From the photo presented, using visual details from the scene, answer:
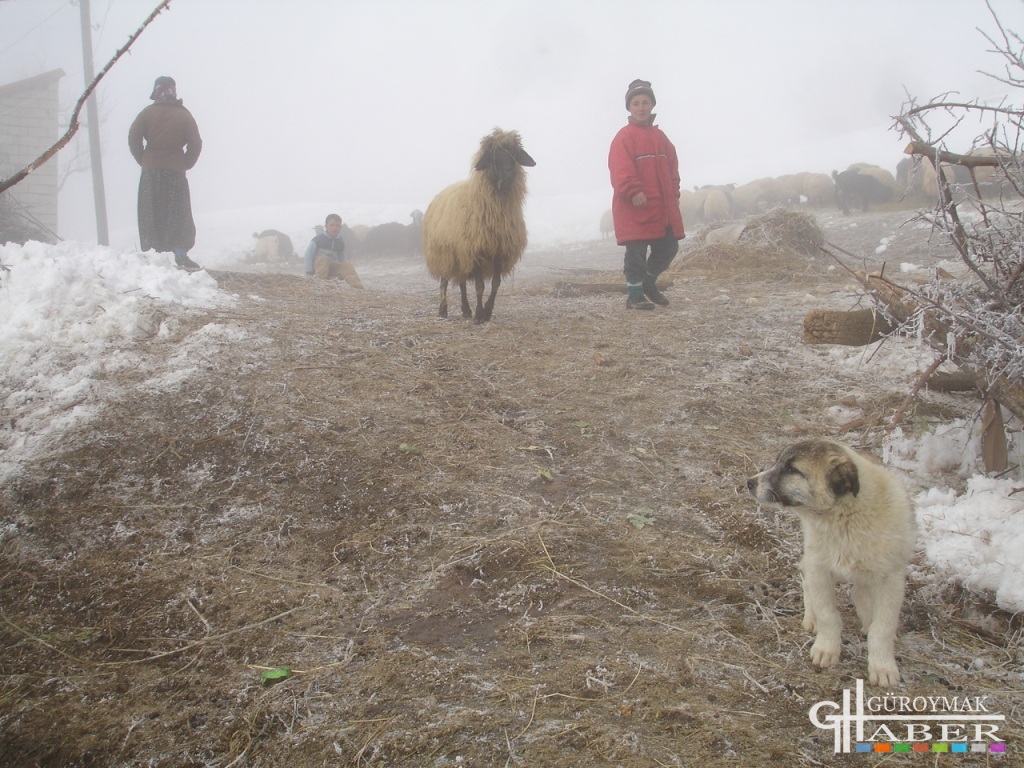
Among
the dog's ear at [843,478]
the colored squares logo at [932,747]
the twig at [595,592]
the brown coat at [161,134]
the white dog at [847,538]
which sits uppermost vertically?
the brown coat at [161,134]

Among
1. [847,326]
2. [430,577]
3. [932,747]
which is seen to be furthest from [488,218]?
[932,747]

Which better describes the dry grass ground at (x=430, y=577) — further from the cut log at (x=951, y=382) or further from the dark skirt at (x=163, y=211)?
the dark skirt at (x=163, y=211)

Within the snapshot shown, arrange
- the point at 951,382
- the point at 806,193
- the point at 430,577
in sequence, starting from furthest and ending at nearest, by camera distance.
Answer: the point at 806,193 → the point at 951,382 → the point at 430,577

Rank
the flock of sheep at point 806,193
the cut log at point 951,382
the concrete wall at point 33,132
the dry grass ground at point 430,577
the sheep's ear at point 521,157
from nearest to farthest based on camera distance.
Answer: the dry grass ground at point 430,577, the cut log at point 951,382, the sheep's ear at point 521,157, the flock of sheep at point 806,193, the concrete wall at point 33,132

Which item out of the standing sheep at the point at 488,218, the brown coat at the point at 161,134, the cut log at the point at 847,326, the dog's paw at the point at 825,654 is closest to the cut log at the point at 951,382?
the cut log at the point at 847,326

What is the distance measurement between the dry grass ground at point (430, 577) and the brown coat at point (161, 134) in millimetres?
3624

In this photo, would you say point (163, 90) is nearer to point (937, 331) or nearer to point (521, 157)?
point (521, 157)

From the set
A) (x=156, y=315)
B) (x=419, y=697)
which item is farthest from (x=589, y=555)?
(x=156, y=315)

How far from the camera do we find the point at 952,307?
9.20 ft

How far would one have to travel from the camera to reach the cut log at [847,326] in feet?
13.1

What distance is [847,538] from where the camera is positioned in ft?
6.88

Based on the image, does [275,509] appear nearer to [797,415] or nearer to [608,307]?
[797,415]

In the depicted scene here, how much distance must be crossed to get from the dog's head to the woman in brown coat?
22.8 feet

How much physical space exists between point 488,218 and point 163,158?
13.8ft
